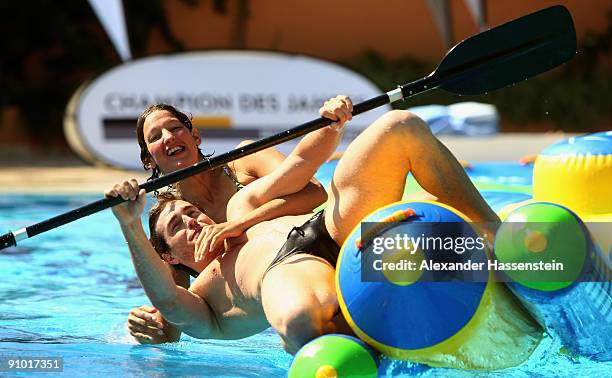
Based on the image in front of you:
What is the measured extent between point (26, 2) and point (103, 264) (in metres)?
6.50

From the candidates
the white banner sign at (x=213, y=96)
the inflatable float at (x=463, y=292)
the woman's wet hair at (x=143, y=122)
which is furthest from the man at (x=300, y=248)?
the white banner sign at (x=213, y=96)

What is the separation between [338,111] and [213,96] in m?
5.94

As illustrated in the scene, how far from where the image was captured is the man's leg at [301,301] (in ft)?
8.87

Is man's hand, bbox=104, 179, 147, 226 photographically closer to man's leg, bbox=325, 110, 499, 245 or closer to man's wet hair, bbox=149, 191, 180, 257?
man's wet hair, bbox=149, 191, 180, 257

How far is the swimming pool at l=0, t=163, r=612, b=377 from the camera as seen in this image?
295 cm

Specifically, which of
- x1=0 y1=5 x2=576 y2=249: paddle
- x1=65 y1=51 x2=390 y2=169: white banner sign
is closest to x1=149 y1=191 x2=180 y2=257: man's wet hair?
x1=0 y1=5 x2=576 y2=249: paddle

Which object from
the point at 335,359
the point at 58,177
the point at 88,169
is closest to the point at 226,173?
the point at 335,359

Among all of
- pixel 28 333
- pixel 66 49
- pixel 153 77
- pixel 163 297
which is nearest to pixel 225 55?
pixel 153 77

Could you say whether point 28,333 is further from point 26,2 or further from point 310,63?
point 26,2

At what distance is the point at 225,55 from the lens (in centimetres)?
889

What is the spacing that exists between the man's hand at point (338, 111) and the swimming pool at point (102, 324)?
733mm

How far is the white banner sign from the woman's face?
17.0ft

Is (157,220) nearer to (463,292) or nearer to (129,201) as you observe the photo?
(129,201)

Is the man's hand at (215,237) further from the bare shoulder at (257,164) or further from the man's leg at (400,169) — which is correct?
the man's leg at (400,169)
